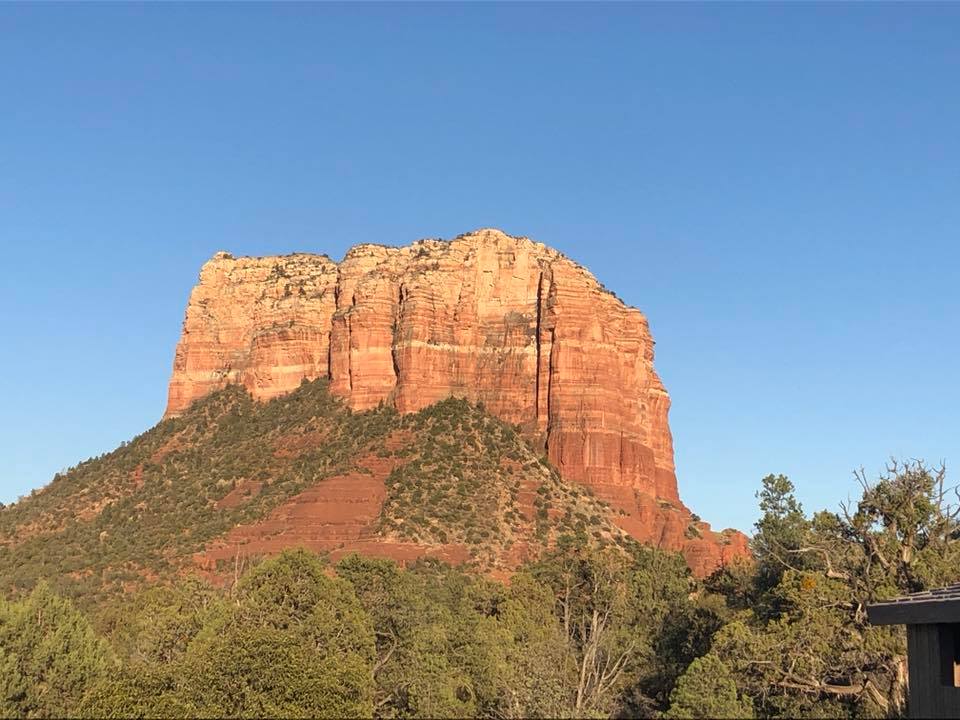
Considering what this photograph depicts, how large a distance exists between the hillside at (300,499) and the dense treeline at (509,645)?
30.4 meters

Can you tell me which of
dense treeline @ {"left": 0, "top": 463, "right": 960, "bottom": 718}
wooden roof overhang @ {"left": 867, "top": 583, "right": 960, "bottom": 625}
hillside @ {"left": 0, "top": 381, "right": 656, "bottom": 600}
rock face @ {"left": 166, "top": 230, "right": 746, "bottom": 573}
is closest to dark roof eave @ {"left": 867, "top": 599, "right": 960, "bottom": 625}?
wooden roof overhang @ {"left": 867, "top": 583, "right": 960, "bottom": 625}

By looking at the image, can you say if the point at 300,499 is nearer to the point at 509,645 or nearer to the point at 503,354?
the point at 503,354

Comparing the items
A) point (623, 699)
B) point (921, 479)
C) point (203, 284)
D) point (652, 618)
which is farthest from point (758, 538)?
point (203, 284)

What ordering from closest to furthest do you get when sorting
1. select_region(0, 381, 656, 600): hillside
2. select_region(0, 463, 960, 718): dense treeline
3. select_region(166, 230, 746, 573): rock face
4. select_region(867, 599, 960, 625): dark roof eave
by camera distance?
select_region(867, 599, 960, 625): dark roof eave < select_region(0, 463, 960, 718): dense treeline < select_region(0, 381, 656, 600): hillside < select_region(166, 230, 746, 573): rock face

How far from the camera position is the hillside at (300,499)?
89.1m

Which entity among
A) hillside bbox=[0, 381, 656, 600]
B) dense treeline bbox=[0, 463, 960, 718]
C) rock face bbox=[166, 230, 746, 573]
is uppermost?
rock face bbox=[166, 230, 746, 573]

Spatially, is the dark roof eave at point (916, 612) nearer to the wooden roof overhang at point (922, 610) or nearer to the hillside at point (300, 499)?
the wooden roof overhang at point (922, 610)

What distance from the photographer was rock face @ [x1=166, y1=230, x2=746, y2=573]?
107 m

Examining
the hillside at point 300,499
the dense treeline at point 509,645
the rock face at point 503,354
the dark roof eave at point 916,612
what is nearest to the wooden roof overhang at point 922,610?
the dark roof eave at point 916,612

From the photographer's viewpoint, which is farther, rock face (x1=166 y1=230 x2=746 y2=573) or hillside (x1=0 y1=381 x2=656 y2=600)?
rock face (x1=166 y1=230 x2=746 y2=573)

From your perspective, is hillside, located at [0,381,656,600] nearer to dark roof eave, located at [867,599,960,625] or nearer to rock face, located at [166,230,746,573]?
rock face, located at [166,230,746,573]

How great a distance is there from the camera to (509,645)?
49062 mm

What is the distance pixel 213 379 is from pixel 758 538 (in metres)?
80.5

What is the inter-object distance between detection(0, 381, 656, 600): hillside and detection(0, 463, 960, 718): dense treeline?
30.4 metres
